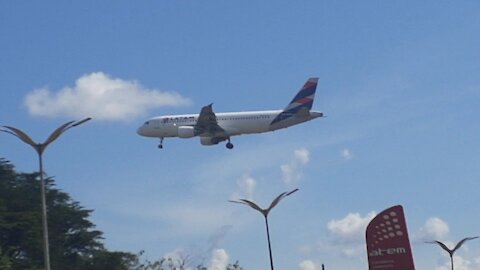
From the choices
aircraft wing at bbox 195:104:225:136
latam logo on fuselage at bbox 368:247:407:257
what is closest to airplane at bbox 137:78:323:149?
aircraft wing at bbox 195:104:225:136

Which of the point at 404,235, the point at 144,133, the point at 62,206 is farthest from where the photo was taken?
the point at 144,133

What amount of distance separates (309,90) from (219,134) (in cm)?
1033

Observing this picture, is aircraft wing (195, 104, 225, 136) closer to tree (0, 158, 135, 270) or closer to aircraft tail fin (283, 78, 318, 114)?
aircraft tail fin (283, 78, 318, 114)

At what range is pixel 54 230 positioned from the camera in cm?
7388

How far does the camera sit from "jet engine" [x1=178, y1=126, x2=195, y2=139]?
279ft

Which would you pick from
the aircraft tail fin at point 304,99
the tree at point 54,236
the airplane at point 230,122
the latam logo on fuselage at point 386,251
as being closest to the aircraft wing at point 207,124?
the airplane at point 230,122

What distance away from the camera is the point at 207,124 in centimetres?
8469

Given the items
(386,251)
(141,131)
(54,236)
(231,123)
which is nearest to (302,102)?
(231,123)

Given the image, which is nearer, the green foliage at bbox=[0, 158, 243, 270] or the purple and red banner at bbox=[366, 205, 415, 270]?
the purple and red banner at bbox=[366, 205, 415, 270]

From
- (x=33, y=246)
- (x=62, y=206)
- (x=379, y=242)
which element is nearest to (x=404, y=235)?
(x=379, y=242)

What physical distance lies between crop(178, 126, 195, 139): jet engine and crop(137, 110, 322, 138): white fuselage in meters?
1.35

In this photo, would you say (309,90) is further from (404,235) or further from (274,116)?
(404,235)

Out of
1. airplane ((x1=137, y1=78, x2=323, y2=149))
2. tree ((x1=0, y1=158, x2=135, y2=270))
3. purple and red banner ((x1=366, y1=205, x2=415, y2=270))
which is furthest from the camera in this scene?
airplane ((x1=137, y1=78, x2=323, y2=149))

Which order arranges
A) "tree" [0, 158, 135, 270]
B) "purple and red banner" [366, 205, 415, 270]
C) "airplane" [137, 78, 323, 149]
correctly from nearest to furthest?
"purple and red banner" [366, 205, 415, 270], "tree" [0, 158, 135, 270], "airplane" [137, 78, 323, 149]
